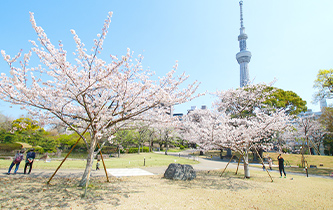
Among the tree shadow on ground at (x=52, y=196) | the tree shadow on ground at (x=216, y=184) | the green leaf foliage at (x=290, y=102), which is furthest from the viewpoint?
the green leaf foliage at (x=290, y=102)

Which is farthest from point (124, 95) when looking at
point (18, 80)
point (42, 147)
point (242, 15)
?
point (242, 15)

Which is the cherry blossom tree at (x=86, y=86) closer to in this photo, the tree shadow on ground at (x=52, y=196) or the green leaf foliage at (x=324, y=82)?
the tree shadow on ground at (x=52, y=196)

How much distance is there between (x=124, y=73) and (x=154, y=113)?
2804 mm

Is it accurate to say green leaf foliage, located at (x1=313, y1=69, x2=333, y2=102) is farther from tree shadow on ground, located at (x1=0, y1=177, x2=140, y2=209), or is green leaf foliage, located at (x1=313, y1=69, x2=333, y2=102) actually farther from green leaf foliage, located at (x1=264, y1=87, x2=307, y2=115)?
tree shadow on ground, located at (x1=0, y1=177, x2=140, y2=209)

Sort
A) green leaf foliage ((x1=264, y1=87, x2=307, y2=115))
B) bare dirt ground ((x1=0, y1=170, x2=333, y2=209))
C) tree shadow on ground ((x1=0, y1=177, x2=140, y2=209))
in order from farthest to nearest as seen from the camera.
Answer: green leaf foliage ((x1=264, y1=87, x2=307, y2=115)) → bare dirt ground ((x1=0, y1=170, x2=333, y2=209)) → tree shadow on ground ((x1=0, y1=177, x2=140, y2=209))

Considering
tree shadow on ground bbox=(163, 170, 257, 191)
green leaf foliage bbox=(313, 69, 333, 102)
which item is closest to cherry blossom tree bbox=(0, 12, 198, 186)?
tree shadow on ground bbox=(163, 170, 257, 191)

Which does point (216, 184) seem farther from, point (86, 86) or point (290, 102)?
point (290, 102)

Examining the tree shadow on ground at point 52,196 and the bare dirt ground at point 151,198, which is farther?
the bare dirt ground at point 151,198

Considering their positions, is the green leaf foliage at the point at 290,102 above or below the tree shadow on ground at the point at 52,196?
above

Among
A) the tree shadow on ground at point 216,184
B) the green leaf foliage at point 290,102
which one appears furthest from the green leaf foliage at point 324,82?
the tree shadow on ground at point 216,184

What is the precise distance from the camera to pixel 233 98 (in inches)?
657

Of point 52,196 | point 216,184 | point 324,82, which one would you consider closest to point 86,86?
point 52,196

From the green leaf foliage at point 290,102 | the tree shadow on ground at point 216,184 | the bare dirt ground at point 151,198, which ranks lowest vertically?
the tree shadow on ground at point 216,184

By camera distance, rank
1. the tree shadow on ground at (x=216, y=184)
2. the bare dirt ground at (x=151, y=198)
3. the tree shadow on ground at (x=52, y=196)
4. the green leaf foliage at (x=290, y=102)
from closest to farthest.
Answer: the tree shadow on ground at (x=52, y=196) < the bare dirt ground at (x=151, y=198) < the tree shadow on ground at (x=216, y=184) < the green leaf foliage at (x=290, y=102)
